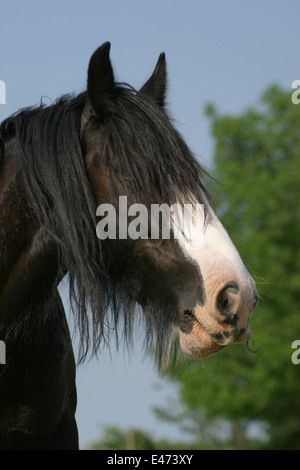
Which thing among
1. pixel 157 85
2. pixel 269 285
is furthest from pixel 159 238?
pixel 269 285

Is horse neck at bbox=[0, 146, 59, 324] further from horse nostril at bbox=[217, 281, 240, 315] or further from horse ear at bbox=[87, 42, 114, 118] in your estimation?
horse nostril at bbox=[217, 281, 240, 315]

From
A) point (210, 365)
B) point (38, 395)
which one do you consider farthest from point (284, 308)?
point (38, 395)

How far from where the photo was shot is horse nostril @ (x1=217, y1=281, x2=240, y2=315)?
2.87 metres

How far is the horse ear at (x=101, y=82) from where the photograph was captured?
11.0 feet

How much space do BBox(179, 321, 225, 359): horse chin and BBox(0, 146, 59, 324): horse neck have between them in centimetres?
81

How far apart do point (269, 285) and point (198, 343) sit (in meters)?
21.1

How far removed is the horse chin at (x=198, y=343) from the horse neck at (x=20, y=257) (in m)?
0.81

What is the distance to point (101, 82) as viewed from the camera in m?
3.44

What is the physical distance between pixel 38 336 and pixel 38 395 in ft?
1.12

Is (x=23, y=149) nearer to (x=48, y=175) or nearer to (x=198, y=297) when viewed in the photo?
(x=48, y=175)

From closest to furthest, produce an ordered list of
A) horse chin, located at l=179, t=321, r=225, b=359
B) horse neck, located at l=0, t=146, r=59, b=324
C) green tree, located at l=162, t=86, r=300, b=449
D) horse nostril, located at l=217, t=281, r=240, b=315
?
horse nostril, located at l=217, t=281, r=240, b=315 → horse chin, located at l=179, t=321, r=225, b=359 → horse neck, located at l=0, t=146, r=59, b=324 → green tree, located at l=162, t=86, r=300, b=449

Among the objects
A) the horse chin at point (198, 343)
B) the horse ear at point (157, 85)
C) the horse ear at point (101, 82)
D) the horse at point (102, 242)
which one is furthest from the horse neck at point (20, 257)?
the horse ear at point (157, 85)

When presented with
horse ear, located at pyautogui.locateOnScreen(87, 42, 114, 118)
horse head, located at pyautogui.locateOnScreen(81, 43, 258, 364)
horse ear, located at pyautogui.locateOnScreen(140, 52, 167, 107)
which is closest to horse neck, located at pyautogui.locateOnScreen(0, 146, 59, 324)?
horse head, located at pyautogui.locateOnScreen(81, 43, 258, 364)

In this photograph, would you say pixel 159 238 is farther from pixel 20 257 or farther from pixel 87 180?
pixel 20 257
